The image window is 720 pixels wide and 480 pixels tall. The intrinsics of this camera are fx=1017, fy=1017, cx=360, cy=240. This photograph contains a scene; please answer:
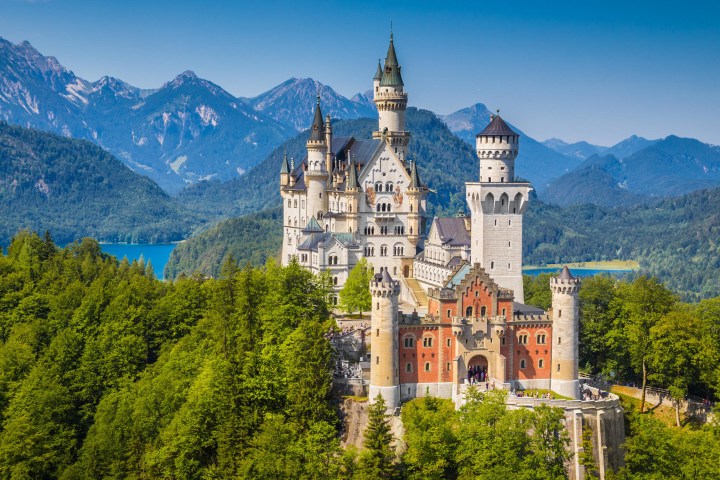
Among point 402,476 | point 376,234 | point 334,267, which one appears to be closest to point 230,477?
point 402,476

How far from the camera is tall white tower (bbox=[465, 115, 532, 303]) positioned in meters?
93.8

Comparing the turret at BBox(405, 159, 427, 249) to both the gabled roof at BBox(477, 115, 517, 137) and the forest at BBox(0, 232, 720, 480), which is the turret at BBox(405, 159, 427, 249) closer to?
the forest at BBox(0, 232, 720, 480)

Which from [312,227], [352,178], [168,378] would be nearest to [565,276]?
[168,378]

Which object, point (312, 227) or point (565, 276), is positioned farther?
point (312, 227)

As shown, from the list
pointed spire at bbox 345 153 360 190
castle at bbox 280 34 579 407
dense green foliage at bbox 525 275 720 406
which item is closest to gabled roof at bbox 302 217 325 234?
castle at bbox 280 34 579 407

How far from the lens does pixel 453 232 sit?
107812 mm

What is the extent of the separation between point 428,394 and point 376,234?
122 feet

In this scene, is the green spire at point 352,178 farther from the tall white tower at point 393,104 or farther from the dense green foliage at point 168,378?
the dense green foliage at point 168,378

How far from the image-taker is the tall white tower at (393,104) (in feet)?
397

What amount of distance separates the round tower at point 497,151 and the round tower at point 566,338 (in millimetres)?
15403

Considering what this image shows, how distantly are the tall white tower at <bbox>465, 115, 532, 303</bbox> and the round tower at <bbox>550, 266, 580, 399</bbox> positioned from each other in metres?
12.4

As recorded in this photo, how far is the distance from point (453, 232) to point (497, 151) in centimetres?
1596

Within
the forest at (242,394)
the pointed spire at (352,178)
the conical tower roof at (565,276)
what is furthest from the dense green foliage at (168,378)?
the conical tower roof at (565,276)

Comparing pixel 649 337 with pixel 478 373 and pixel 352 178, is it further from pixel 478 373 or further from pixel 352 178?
pixel 352 178
